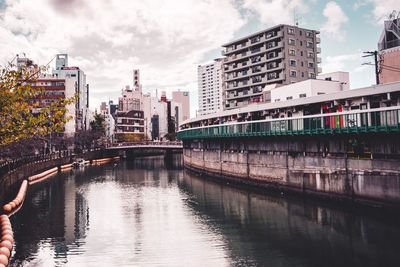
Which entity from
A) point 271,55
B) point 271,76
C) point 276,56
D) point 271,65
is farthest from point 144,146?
point 276,56

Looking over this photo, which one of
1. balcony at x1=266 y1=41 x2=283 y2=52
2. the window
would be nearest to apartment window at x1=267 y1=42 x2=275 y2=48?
balcony at x1=266 y1=41 x2=283 y2=52

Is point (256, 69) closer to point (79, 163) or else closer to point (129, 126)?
point (79, 163)

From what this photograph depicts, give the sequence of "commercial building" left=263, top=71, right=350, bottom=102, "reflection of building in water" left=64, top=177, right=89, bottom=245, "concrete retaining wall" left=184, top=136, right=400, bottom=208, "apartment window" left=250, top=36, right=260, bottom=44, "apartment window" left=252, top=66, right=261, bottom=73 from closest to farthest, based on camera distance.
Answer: "reflection of building in water" left=64, top=177, right=89, bottom=245, "concrete retaining wall" left=184, top=136, right=400, bottom=208, "commercial building" left=263, top=71, right=350, bottom=102, "apartment window" left=252, top=66, right=261, bottom=73, "apartment window" left=250, top=36, right=260, bottom=44

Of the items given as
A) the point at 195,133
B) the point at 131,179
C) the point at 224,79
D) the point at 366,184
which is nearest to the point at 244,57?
the point at 224,79

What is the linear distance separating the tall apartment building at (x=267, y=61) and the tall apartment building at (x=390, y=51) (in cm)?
2886

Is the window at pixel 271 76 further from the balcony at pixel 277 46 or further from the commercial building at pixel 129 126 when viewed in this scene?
the commercial building at pixel 129 126

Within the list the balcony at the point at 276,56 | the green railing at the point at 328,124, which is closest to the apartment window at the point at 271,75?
the balcony at the point at 276,56

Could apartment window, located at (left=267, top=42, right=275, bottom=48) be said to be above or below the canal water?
above

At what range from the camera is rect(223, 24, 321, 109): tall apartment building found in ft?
280

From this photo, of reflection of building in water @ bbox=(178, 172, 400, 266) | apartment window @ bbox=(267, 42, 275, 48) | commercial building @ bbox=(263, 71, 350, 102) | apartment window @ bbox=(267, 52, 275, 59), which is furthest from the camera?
apartment window @ bbox=(267, 42, 275, 48)

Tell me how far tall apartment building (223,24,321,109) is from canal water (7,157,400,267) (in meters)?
46.1

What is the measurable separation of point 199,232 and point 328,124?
1927 centimetres

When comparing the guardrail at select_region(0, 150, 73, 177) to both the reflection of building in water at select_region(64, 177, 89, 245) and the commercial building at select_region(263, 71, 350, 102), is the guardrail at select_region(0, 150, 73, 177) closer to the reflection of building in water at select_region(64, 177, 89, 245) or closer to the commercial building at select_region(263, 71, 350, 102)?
the reflection of building in water at select_region(64, 177, 89, 245)

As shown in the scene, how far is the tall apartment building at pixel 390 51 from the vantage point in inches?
2085
